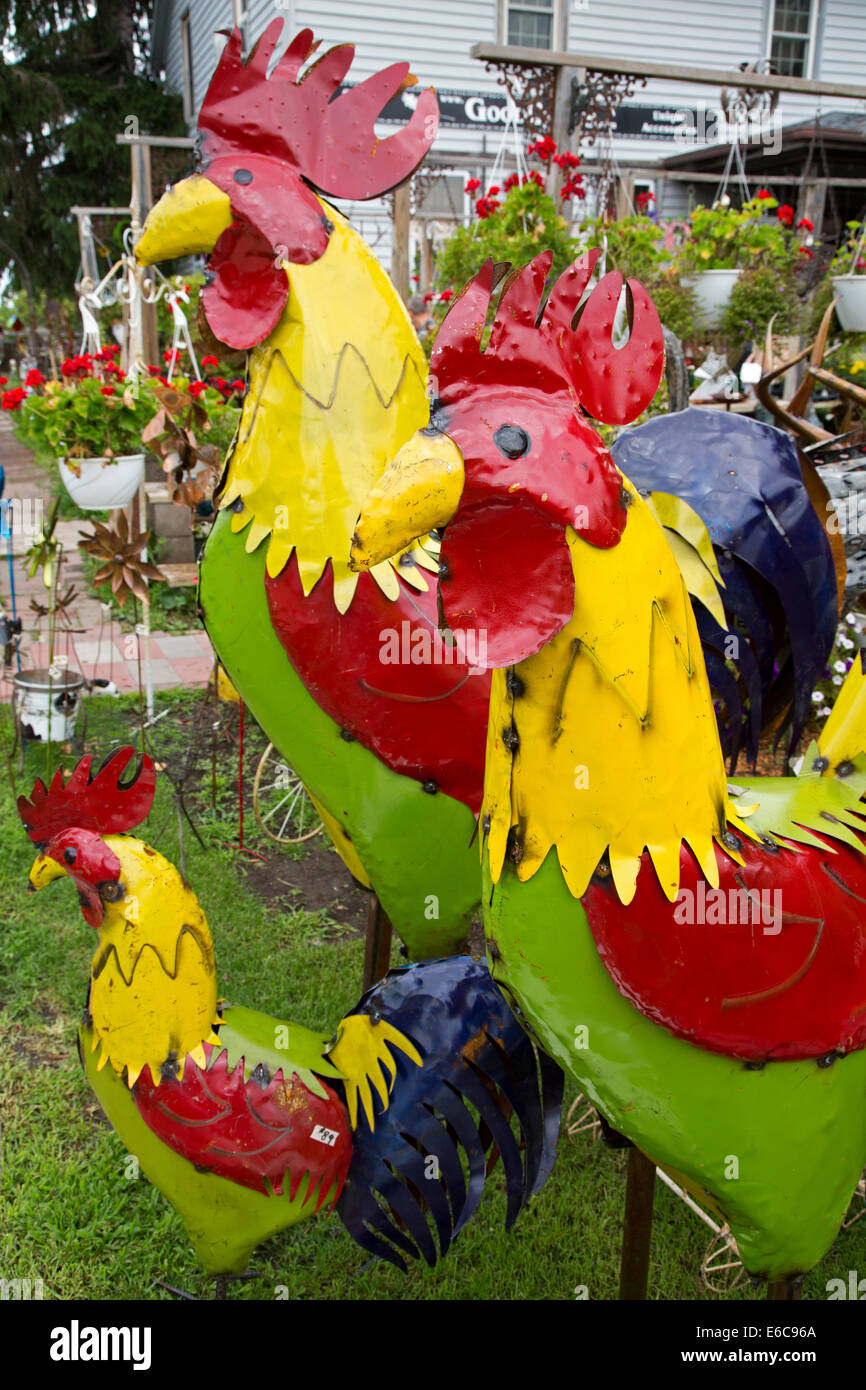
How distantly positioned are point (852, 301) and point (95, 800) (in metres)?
4.61

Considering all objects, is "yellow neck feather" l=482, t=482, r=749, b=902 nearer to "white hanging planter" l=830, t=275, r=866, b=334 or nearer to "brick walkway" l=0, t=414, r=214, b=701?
"brick walkway" l=0, t=414, r=214, b=701

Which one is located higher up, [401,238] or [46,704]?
[401,238]

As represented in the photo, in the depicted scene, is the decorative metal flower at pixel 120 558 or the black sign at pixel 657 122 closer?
the decorative metal flower at pixel 120 558

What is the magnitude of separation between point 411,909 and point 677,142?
579 inches

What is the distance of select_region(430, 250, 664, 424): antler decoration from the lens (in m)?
1.29

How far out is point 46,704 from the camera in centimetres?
483

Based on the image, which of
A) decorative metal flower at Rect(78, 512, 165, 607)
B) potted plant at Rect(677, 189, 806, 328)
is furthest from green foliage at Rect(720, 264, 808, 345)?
decorative metal flower at Rect(78, 512, 165, 607)

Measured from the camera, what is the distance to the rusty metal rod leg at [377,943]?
2.71m

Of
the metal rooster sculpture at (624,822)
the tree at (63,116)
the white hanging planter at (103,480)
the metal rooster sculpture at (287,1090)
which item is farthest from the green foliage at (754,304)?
the tree at (63,116)

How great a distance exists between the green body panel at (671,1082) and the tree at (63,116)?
1853 centimetres

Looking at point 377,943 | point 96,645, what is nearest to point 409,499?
point 377,943

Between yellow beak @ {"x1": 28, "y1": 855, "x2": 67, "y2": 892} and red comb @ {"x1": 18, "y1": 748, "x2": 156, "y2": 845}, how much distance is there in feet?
0.23

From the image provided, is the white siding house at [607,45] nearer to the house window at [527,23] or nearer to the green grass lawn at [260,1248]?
the house window at [527,23]

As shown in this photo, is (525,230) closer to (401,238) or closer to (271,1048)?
(401,238)
